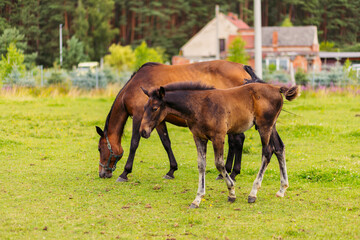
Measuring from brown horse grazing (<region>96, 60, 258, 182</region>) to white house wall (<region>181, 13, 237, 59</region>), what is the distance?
5500cm

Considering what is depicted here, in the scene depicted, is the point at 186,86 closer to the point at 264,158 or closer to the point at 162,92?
the point at 162,92

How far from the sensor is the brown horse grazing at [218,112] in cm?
696

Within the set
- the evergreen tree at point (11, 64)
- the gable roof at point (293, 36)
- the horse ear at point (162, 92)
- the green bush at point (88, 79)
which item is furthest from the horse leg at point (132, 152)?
the gable roof at point (293, 36)

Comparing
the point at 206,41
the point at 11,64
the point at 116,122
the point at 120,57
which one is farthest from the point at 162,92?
the point at 206,41

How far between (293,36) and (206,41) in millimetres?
11474

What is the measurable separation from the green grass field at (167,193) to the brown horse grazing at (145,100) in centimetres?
37

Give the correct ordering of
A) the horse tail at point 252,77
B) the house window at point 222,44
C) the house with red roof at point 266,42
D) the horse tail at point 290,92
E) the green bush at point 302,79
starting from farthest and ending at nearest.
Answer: the house window at point 222,44, the house with red roof at point 266,42, the green bush at point 302,79, the horse tail at point 252,77, the horse tail at point 290,92

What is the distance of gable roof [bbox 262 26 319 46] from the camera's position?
203 ft

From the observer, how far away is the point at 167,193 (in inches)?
310

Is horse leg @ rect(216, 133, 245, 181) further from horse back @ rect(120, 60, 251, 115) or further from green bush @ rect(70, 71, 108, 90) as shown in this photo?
green bush @ rect(70, 71, 108, 90)

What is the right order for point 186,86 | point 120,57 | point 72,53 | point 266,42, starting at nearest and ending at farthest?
point 186,86 → point 72,53 → point 120,57 → point 266,42

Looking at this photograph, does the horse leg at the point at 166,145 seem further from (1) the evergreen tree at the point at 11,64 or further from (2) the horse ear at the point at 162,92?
(1) the evergreen tree at the point at 11,64

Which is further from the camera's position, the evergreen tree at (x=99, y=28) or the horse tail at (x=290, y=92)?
the evergreen tree at (x=99, y=28)

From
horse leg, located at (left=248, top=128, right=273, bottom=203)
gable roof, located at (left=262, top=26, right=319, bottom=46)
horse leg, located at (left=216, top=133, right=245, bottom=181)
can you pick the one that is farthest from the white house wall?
horse leg, located at (left=248, top=128, right=273, bottom=203)
